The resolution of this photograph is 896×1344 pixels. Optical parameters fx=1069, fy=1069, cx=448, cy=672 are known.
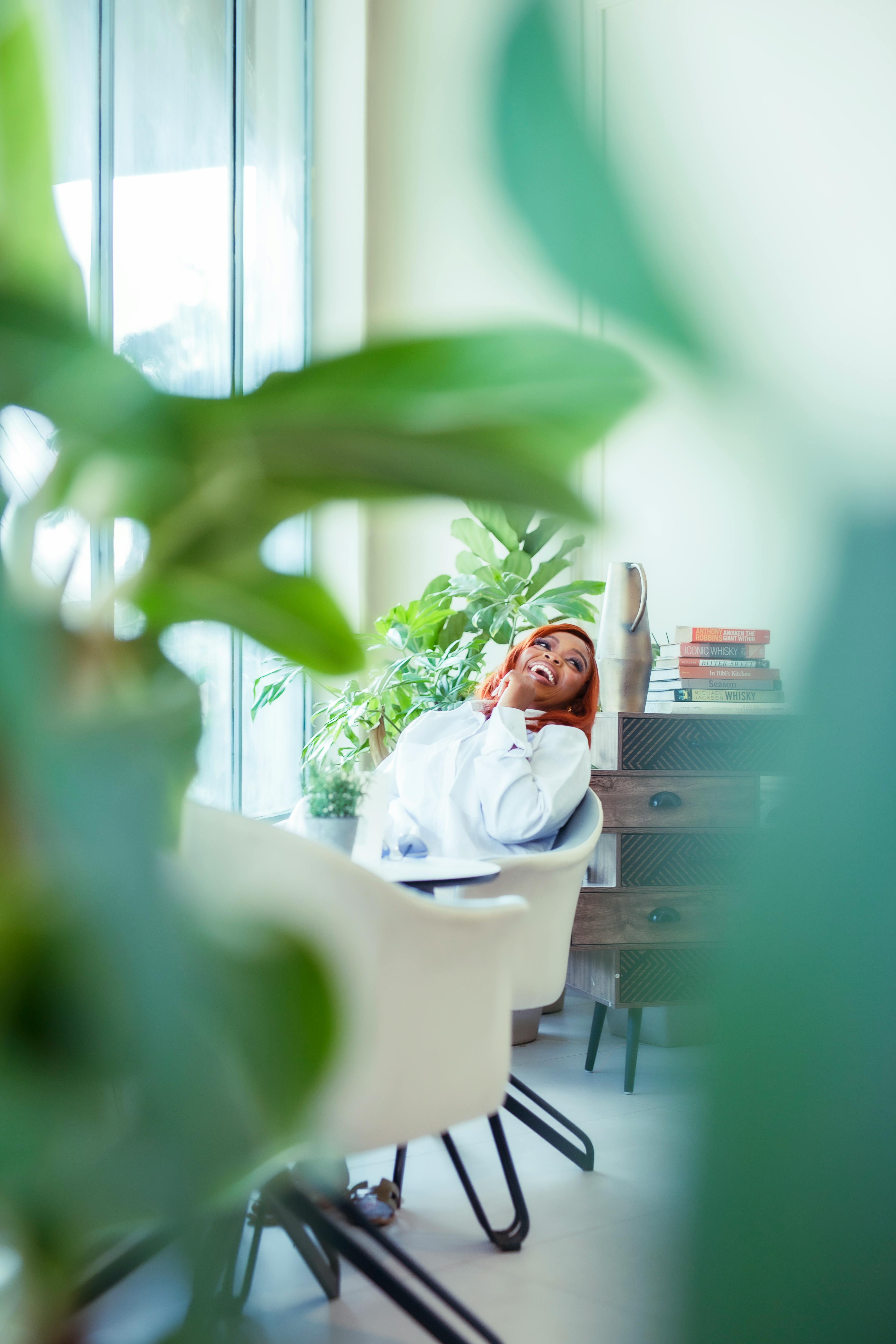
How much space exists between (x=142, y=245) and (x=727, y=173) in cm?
340

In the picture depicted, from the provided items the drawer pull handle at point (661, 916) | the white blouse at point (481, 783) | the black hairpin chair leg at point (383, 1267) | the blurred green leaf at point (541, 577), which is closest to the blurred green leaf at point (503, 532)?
the blurred green leaf at point (541, 577)

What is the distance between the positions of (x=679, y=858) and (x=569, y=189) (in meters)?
1.09

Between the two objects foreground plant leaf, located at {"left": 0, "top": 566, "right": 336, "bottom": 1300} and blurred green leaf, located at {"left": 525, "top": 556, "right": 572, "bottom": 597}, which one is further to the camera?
blurred green leaf, located at {"left": 525, "top": 556, "right": 572, "bottom": 597}

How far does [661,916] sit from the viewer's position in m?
2.75

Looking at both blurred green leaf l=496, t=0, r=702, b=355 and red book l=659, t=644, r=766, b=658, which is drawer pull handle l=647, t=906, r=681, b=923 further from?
blurred green leaf l=496, t=0, r=702, b=355

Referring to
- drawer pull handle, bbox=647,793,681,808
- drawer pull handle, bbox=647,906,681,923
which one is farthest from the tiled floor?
drawer pull handle, bbox=647,793,681,808

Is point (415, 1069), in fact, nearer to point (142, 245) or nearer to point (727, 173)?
point (727, 173)

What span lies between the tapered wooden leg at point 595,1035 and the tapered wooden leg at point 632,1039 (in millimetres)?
92

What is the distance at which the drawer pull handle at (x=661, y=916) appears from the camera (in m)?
2.73

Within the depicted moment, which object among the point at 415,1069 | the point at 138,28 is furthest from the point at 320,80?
the point at 138,28

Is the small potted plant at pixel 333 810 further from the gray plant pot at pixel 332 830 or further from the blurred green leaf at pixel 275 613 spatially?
the blurred green leaf at pixel 275 613

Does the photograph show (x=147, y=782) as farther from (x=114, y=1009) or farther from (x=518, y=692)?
(x=518, y=692)

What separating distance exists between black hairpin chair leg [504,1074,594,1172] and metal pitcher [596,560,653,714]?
1112 millimetres

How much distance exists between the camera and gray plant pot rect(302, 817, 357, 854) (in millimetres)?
1734
